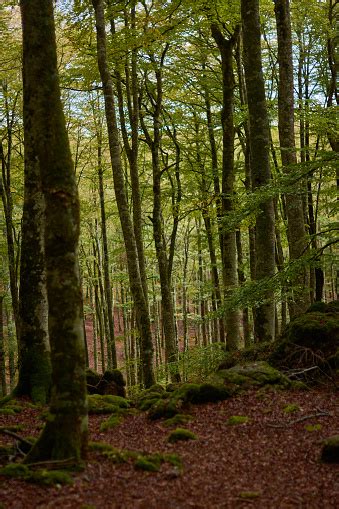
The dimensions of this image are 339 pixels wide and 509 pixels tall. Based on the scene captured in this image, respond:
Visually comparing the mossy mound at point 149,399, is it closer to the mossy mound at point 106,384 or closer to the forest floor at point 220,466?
the forest floor at point 220,466

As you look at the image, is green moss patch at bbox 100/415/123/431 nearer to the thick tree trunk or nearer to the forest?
the forest

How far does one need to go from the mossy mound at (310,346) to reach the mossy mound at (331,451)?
301 centimetres

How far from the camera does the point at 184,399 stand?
299 inches

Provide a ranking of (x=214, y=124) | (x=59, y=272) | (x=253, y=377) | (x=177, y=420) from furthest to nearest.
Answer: (x=214, y=124), (x=253, y=377), (x=177, y=420), (x=59, y=272)

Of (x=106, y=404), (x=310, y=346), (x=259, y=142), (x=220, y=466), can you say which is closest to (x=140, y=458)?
(x=220, y=466)

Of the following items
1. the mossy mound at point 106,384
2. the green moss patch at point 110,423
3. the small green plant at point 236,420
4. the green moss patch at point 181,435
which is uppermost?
the green moss patch at point 181,435

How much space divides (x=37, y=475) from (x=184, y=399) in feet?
11.8

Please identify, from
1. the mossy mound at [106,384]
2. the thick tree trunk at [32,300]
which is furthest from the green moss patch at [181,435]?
the mossy mound at [106,384]

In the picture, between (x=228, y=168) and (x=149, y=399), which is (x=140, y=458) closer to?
(x=149, y=399)

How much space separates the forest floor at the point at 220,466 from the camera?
4.11 meters

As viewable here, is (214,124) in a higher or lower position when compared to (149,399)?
higher

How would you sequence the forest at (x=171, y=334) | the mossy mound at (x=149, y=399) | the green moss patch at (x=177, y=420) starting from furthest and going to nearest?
the mossy mound at (x=149, y=399), the green moss patch at (x=177, y=420), the forest at (x=171, y=334)

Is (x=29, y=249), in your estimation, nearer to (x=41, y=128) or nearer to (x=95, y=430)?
(x=95, y=430)

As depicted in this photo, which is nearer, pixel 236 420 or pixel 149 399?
pixel 236 420
